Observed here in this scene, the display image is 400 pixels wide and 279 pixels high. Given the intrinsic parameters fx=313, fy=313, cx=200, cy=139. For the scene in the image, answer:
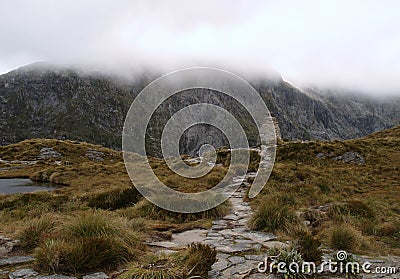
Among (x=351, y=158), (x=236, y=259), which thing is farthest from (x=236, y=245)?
(x=351, y=158)

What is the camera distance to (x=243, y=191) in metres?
16.2

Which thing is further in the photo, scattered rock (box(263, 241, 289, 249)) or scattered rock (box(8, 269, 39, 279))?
scattered rock (box(263, 241, 289, 249))

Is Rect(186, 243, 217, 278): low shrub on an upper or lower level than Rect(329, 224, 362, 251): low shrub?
upper

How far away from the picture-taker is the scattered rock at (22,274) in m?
4.62

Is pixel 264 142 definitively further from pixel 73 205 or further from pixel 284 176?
pixel 73 205

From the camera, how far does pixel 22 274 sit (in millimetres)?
4707

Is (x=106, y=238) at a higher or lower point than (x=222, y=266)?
higher

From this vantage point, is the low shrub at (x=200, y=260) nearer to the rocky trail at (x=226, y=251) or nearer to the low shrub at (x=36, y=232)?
the rocky trail at (x=226, y=251)

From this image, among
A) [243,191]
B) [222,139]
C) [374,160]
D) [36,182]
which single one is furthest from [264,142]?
[222,139]

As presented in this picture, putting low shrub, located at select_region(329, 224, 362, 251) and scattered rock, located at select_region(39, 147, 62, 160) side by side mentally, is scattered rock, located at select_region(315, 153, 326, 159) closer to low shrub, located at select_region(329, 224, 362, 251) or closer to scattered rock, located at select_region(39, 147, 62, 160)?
low shrub, located at select_region(329, 224, 362, 251)

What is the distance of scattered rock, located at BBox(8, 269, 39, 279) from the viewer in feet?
15.2

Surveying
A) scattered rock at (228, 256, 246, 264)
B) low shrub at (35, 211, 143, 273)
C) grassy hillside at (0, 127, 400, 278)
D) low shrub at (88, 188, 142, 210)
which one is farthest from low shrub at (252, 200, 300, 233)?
low shrub at (88, 188, 142, 210)

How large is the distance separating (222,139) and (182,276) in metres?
147

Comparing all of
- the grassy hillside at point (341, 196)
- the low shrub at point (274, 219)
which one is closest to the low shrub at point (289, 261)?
the grassy hillside at point (341, 196)
